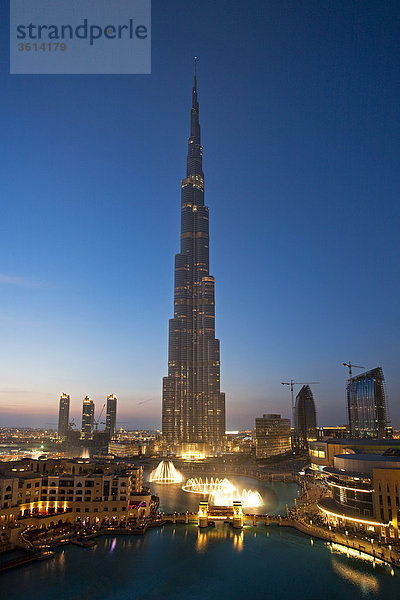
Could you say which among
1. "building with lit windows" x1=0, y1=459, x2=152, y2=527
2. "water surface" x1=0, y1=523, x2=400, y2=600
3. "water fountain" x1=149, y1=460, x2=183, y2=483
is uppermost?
"building with lit windows" x1=0, y1=459, x2=152, y2=527

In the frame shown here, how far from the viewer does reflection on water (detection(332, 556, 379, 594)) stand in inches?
1635

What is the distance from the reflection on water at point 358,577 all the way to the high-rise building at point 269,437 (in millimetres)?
137017

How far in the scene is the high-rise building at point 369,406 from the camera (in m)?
181

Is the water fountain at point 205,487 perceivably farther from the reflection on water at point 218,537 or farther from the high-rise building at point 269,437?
the high-rise building at point 269,437

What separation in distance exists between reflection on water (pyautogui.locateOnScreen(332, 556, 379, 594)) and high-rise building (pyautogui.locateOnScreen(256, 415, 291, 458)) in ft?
450

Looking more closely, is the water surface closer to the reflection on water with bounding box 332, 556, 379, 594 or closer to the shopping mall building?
the reflection on water with bounding box 332, 556, 379, 594

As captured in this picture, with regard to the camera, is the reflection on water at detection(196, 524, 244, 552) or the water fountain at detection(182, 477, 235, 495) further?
the water fountain at detection(182, 477, 235, 495)

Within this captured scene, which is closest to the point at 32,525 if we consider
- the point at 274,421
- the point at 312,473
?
the point at 312,473

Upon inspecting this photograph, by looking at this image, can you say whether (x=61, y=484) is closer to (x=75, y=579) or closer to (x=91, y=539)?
(x=91, y=539)

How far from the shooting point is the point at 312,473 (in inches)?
4749

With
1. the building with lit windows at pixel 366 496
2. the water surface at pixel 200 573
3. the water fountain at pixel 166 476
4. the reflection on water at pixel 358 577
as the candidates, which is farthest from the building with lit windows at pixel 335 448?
the reflection on water at pixel 358 577

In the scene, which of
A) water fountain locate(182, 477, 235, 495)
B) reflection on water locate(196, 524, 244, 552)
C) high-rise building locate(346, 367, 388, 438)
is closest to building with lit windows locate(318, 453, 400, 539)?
reflection on water locate(196, 524, 244, 552)

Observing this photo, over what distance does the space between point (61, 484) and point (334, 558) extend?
38.8 metres

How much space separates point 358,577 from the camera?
4375 centimetres
